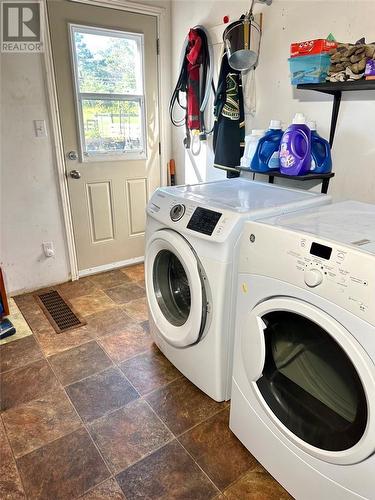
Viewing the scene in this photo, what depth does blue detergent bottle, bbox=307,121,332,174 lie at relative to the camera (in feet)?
5.61

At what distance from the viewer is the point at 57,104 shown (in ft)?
7.98

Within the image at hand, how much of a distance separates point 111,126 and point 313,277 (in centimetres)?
229

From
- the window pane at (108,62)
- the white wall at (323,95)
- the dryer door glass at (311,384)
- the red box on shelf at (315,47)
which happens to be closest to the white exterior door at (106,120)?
the window pane at (108,62)

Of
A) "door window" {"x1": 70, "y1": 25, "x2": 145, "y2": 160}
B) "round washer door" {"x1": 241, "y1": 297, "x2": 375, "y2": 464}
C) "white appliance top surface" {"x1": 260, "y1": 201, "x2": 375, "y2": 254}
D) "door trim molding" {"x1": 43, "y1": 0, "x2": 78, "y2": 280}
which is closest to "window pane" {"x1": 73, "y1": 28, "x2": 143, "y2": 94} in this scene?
"door window" {"x1": 70, "y1": 25, "x2": 145, "y2": 160}

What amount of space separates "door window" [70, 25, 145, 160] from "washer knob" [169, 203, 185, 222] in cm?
141

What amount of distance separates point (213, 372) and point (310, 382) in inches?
20.6

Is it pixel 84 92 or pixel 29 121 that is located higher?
pixel 84 92

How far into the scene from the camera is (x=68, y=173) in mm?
2615

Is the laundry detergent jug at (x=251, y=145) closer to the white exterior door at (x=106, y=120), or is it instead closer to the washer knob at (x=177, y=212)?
the washer knob at (x=177, y=212)

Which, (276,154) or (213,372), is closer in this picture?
(213,372)

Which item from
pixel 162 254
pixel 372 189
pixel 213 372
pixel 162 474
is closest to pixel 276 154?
pixel 372 189

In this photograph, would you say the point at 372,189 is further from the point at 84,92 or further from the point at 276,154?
the point at 84,92

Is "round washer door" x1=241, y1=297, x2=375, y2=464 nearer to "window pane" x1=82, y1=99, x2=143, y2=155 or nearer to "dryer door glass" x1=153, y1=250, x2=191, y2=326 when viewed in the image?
"dryer door glass" x1=153, y1=250, x2=191, y2=326

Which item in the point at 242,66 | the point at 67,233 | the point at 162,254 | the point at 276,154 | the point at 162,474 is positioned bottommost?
the point at 162,474
